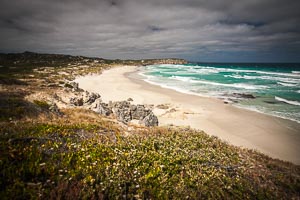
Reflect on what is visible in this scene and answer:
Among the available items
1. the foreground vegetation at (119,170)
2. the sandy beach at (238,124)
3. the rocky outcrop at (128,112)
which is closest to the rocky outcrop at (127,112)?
the rocky outcrop at (128,112)

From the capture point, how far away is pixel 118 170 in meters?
4.22

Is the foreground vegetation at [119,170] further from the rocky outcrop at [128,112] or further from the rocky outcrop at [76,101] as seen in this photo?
the rocky outcrop at [76,101]

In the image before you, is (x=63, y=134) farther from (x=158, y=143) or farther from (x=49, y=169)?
(x=158, y=143)

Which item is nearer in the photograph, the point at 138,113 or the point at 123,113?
the point at 123,113

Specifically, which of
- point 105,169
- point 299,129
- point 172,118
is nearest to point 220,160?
point 105,169

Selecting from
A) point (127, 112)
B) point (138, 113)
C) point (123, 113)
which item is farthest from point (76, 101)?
point (138, 113)

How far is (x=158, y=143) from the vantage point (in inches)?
256

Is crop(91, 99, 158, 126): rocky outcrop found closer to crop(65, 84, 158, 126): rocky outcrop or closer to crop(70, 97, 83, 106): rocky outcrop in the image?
crop(65, 84, 158, 126): rocky outcrop

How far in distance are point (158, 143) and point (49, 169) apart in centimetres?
371

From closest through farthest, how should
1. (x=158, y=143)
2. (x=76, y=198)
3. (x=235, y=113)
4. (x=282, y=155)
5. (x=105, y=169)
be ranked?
(x=76, y=198) → (x=105, y=169) → (x=158, y=143) → (x=282, y=155) → (x=235, y=113)

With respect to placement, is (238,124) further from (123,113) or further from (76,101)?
(76,101)

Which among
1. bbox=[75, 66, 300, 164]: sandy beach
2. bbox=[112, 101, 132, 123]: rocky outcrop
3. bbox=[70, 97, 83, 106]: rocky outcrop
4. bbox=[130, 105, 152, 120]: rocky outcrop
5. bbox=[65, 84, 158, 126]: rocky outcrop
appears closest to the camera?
bbox=[75, 66, 300, 164]: sandy beach

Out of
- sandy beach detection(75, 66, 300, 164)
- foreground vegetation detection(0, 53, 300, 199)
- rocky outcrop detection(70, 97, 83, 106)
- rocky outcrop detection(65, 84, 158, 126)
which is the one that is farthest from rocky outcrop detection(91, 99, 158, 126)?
foreground vegetation detection(0, 53, 300, 199)

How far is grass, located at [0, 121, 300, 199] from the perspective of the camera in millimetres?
3466
